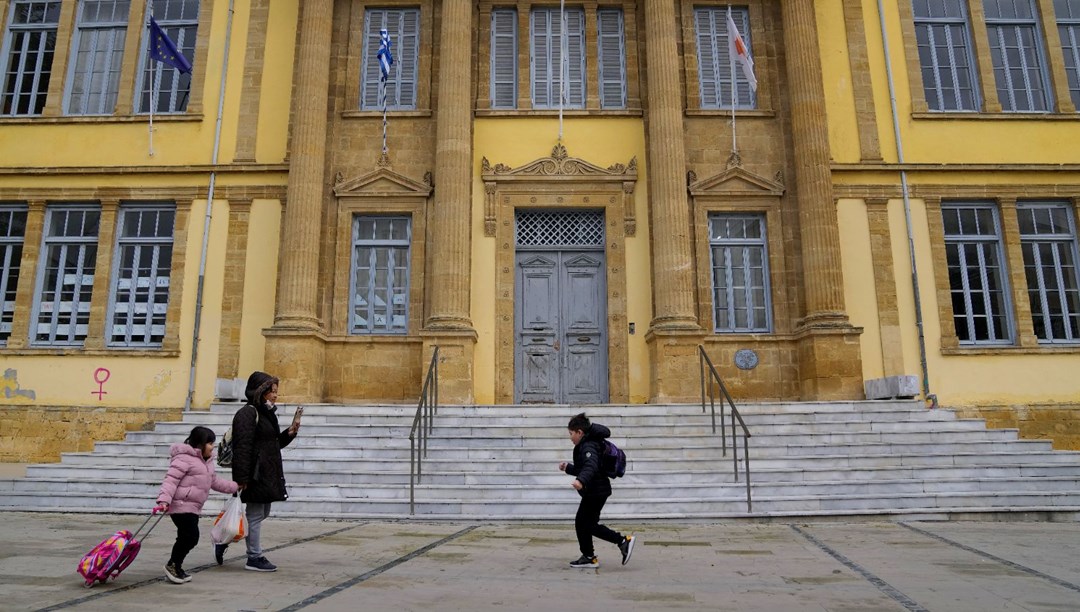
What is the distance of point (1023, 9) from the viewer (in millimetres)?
14844

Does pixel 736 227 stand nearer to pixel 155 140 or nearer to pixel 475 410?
pixel 475 410

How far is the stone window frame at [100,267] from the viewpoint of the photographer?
13477 mm

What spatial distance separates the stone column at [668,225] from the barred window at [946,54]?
445 cm

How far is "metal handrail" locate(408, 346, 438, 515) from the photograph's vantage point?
8.74 meters

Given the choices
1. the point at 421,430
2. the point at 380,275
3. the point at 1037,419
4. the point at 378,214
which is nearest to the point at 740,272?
the point at 1037,419

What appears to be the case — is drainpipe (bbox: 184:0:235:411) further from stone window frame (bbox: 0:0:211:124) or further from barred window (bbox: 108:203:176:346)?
barred window (bbox: 108:203:176:346)

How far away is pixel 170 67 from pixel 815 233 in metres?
11.5

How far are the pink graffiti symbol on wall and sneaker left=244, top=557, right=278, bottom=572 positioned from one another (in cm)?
902

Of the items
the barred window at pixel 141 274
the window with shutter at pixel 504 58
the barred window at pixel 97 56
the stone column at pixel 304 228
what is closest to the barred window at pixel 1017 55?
the window with shutter at pixel 504 58

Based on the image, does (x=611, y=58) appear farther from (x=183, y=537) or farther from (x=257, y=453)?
(x=183, y=537)

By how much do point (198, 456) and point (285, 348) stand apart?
7.14 metres

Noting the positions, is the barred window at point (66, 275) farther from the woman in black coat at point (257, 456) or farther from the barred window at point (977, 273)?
the barred window at point (977, 273)

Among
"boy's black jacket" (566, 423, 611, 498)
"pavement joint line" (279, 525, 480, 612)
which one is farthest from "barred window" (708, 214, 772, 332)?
"boy's black jacket" (566, 423, 611, 498)

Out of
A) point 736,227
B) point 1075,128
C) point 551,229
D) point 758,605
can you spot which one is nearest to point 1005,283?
point 1075,128
